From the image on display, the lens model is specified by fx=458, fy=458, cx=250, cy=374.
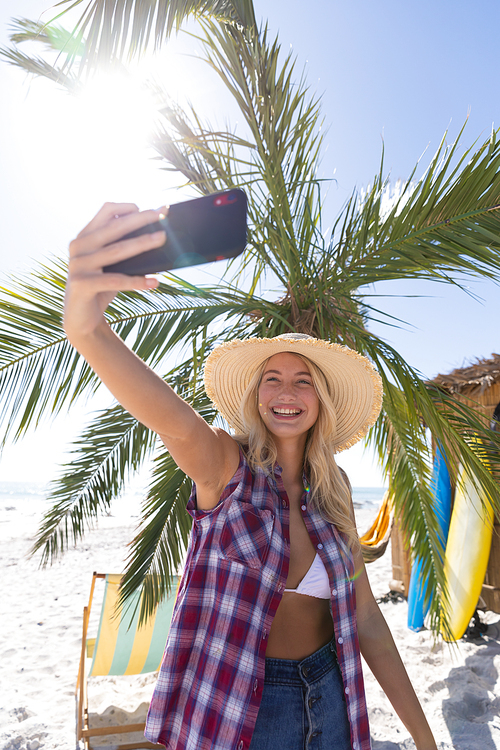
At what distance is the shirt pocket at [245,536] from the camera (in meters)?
Result: 1.27

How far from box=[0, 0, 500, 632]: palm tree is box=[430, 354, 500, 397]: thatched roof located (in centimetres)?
207

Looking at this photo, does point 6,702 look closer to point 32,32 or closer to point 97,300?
point 97,300

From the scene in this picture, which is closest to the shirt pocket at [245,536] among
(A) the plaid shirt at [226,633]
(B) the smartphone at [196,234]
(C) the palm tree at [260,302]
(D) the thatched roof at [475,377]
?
(A) the plaid shirt at [226,633]

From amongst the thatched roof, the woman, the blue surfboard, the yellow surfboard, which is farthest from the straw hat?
the thatched roof

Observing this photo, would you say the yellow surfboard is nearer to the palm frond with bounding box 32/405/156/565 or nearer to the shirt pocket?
the palm frond with bounding box 32/405/156/565

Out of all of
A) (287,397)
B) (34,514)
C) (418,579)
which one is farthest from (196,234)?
(34,514)

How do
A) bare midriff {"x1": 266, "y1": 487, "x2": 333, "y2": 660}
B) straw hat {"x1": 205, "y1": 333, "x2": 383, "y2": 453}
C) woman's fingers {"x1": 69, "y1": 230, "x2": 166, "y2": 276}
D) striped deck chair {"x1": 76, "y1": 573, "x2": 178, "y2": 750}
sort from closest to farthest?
woman's fingers {"x1": 69, "y1": 230, "x2": 166, "y2": 276}, bare midriff {"x1": 266, "y1": 487, "x2": 333, "y2": 660}, straw hat {"x1": 205, "y1": 333, "x2": 383, "y2": 453}, striped deck chair {"x1": 76, "y1": 573, "x2": 178, "y2": 750}

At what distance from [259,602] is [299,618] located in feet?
0.86

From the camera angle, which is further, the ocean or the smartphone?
the ocean

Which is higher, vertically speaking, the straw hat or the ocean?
the straw hat

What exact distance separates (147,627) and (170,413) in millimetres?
3322

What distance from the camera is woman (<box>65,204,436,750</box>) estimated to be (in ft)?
3.68

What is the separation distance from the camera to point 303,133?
3.09m

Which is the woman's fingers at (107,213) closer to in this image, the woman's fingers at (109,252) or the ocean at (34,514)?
the woman's fingers at (109,252)
